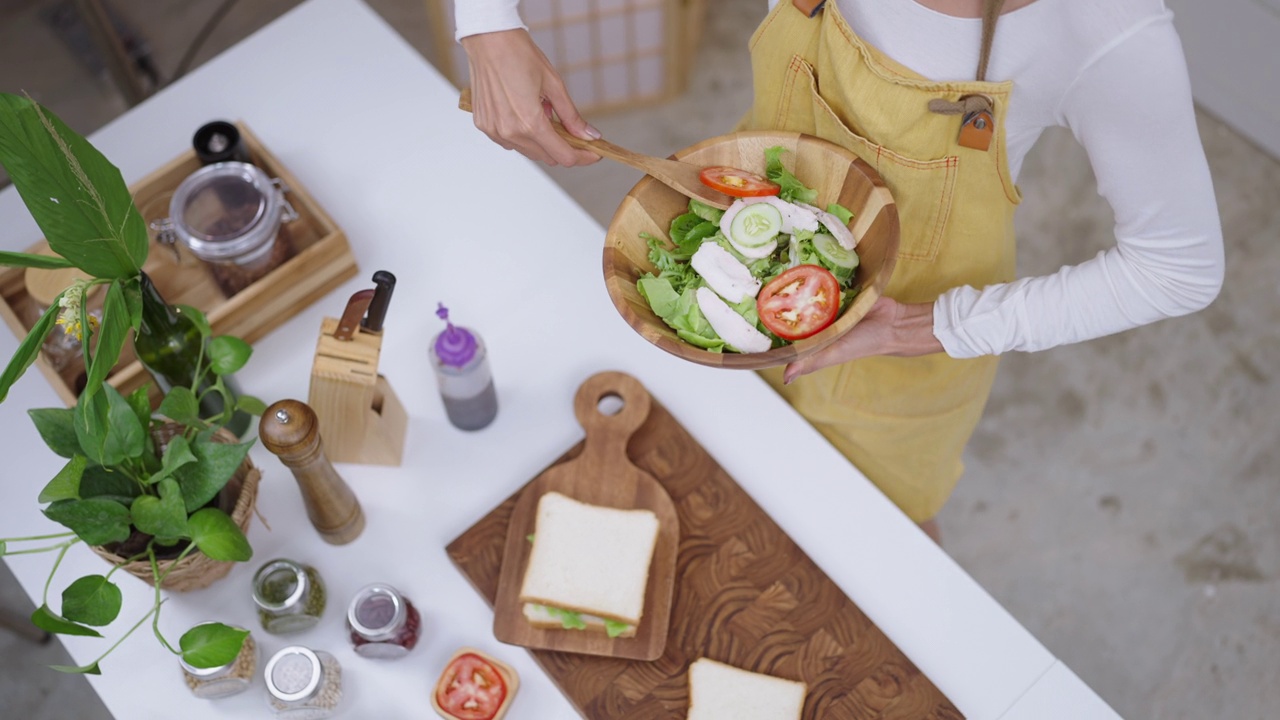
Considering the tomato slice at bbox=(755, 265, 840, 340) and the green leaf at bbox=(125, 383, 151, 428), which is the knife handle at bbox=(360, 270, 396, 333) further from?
the tomato slice at bbox=(755, 265, 840, 340)

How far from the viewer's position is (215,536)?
3.64 ft

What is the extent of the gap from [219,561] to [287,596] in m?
0.09

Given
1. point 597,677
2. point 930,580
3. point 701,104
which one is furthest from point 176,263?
point 701,104

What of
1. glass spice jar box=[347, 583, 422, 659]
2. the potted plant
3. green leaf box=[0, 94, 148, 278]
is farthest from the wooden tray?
green leaf box=[0, 94, 148, 278]

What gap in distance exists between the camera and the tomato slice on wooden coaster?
48.7 inches

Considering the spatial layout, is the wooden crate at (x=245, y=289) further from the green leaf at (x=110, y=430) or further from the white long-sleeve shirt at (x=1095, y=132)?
the white long-sleeve shirt at (x=1095, y=132)

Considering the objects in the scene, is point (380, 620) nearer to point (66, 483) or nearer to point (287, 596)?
point (287, 596)

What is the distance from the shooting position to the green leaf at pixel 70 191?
96cm

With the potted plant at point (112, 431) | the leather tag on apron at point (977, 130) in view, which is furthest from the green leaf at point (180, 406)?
the leather tag on apron at point (977, 130)

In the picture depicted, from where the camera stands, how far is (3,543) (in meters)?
1.03

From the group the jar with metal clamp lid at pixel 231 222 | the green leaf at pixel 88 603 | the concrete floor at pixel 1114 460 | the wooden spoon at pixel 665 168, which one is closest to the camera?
the green leaf at pixel 88 603

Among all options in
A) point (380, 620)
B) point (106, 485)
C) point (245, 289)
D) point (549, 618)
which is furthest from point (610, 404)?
point (106, 485)

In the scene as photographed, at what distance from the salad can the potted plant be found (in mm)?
503

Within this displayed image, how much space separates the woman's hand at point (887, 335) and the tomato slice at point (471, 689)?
510 millimetres
